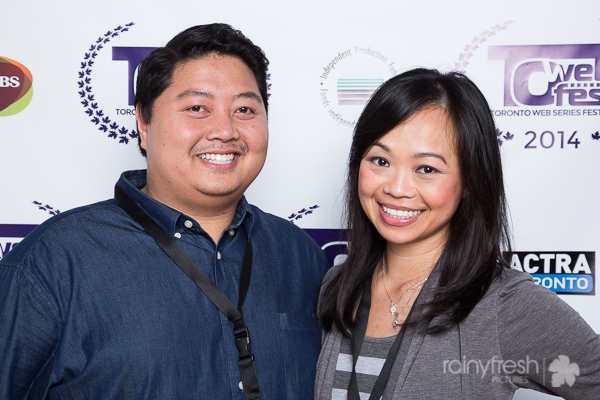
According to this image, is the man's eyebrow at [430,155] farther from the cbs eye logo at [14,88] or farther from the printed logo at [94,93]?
the cbs eye logo at [14,88]

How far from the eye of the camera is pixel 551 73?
2.46 metres

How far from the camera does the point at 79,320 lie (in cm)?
139

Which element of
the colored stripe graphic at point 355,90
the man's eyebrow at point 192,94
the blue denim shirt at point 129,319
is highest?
the colored stripe graphic at point 355,90

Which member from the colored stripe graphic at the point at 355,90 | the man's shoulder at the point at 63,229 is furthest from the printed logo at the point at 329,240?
the man's shoulder at the point at 63,229

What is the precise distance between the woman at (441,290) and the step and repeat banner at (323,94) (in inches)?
33.9

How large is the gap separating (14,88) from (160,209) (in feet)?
4.81

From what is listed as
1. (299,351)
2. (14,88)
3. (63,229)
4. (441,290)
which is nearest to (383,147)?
(441,290)

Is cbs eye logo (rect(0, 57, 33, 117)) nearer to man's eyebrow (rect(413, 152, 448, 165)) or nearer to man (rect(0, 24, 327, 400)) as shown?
man (rect(0, 24, 327, 400))

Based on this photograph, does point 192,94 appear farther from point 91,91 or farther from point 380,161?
point 91,91

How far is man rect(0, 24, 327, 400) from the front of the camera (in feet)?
4.55

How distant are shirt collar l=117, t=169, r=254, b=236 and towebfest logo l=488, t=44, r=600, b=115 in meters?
1.49

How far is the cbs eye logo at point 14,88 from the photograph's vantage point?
2535mm

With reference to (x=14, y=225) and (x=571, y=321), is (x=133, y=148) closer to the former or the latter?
(x=14, y=225)

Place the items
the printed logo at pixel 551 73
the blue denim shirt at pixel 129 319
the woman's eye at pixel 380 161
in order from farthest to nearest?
the printed logo at pixel 551 73, the woman's eye at pixel 380 161, the blue denim shirt at pixel 129 319
